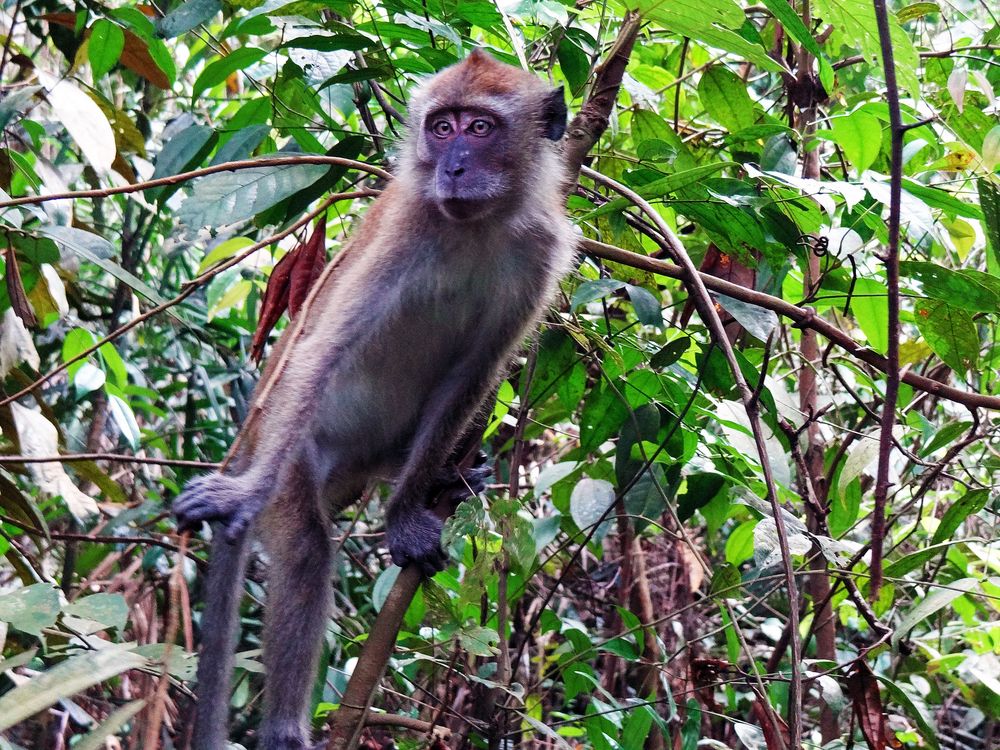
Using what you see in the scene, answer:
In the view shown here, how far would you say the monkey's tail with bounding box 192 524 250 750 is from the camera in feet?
10.9

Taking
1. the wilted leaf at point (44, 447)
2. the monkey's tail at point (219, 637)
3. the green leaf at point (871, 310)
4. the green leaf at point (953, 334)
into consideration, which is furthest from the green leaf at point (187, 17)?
the green leaf at point (953, 334)

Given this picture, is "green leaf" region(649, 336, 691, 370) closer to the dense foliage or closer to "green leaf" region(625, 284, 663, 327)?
the dense foliage

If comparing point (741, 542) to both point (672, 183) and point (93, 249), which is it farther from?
point (93, 249)

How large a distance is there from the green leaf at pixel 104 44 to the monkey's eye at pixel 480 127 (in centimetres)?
139

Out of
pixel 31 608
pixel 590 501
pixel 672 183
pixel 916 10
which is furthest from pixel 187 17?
pixel 916 10

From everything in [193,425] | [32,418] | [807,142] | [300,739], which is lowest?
[300,739]

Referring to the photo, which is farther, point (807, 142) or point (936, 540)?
point (807, 142)

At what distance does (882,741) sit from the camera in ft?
9.50

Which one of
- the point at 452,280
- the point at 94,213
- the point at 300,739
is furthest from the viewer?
the point at 94,213

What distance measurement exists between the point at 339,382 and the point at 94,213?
3422 mm

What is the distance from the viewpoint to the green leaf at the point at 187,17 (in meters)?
3.49

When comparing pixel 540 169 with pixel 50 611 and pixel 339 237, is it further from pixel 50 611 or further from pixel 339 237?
pixel 339 237

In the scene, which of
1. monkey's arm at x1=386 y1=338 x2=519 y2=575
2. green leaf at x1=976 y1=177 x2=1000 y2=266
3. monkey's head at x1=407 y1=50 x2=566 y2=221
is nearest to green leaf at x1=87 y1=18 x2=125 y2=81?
monkey's head at x1=407 y1=50 x2=566 y2=221

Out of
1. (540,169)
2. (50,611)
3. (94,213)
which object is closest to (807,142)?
(540,169)
